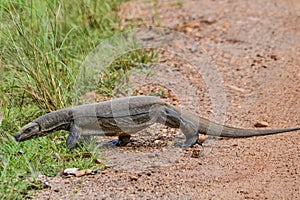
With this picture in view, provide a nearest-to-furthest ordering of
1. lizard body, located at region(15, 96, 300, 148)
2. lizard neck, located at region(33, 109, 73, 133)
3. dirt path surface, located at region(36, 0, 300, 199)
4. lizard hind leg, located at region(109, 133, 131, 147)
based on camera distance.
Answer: dirt path surface, located at region(36, 0, 300, 199) < lizard neck, located at region(33, 109, 73, 133) < lizard body, located at region(15, 96, 300, 148) < lizard hind leg, located at region(109, 133, 131, 147)

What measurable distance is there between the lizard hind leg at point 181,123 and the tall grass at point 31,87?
0.69 meters

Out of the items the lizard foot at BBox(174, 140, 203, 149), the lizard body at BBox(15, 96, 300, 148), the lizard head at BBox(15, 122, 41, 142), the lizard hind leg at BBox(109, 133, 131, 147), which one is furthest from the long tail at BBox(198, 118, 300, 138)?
the lizard head at BBox(15, 122, 41, 142)

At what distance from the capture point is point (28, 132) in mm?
4754

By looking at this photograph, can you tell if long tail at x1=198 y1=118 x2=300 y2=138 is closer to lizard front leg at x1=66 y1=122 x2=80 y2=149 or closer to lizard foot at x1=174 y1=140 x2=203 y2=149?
lizard foot at x1=174 y1=140 x2=203 y2=149

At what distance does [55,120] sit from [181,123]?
3.44 ft

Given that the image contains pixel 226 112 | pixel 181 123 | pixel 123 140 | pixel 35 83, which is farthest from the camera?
pixel 226 112

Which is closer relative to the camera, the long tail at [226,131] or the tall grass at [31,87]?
the tall grass at [31,87]

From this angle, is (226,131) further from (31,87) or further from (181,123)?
(31,87)

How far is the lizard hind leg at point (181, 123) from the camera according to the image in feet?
16.4

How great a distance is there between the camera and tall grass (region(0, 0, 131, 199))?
455 cm

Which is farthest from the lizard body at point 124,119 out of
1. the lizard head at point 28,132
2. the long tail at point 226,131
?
the lizard head at point 28,132

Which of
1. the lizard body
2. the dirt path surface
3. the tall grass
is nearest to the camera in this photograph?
the dirt path surface

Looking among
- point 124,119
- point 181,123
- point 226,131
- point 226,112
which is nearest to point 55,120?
point 124,119

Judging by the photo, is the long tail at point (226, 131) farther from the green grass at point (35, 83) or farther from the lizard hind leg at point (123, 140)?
the green grass at point (35, 83)
